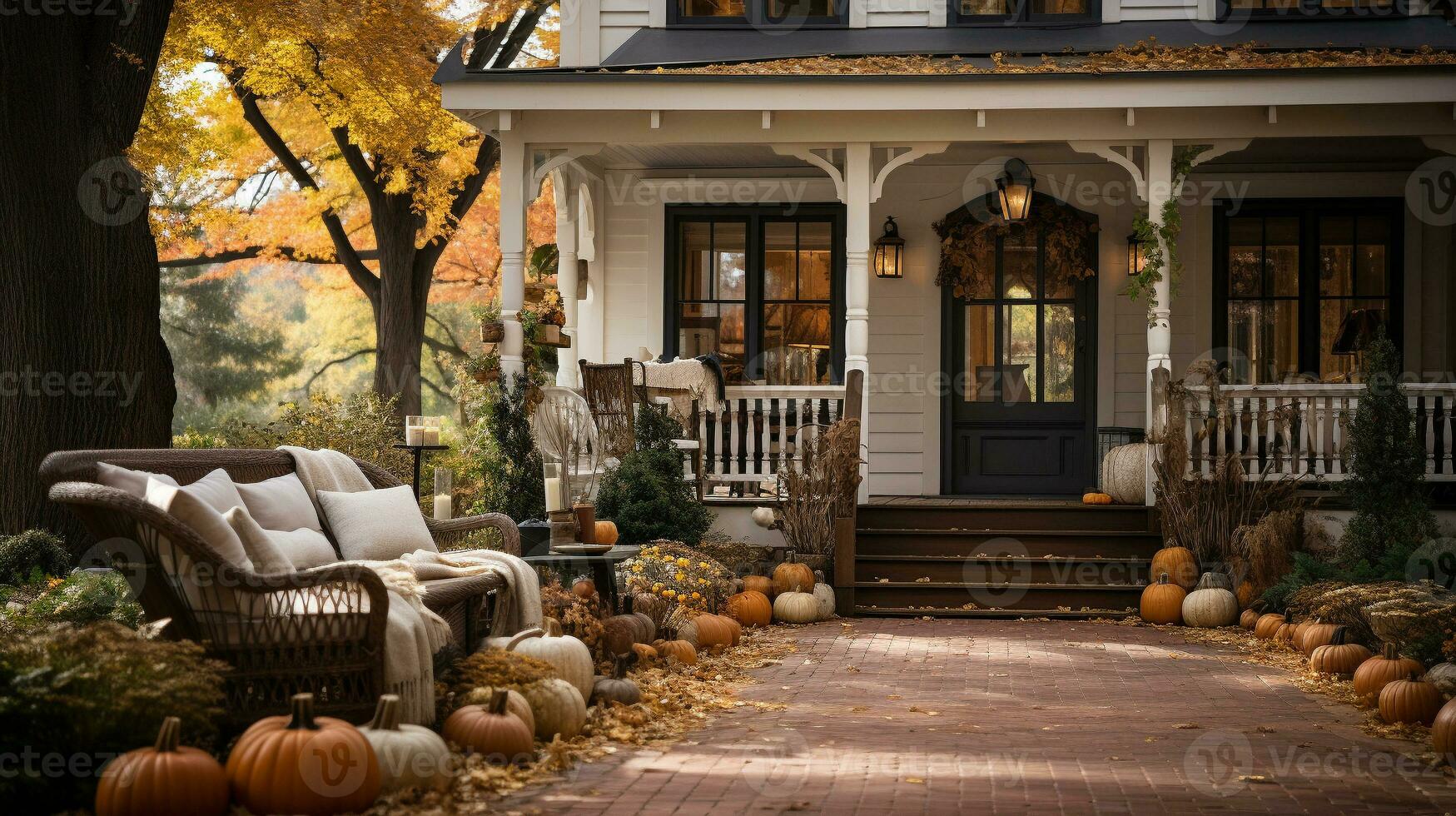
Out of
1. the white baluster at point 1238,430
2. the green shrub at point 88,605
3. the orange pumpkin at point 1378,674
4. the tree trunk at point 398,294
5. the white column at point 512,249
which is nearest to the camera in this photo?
the green shrub at point 88,605

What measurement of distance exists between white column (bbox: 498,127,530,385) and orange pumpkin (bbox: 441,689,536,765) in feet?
17.5

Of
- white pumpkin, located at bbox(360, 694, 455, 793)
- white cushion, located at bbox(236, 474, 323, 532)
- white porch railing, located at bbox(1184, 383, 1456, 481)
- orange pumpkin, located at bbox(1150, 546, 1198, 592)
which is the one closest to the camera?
white pumpkin, located at bbox(360, 694, 455, 793)

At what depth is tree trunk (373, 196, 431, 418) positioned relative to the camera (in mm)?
16812

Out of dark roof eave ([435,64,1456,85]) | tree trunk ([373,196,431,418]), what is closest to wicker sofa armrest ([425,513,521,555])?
dark roof eave ([435,64,1456,85])

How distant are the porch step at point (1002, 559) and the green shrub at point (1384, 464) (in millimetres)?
1402

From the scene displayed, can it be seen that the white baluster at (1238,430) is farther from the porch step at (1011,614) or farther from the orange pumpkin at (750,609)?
the orange pumpkin at (750,609)

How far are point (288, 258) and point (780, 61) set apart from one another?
11213mm

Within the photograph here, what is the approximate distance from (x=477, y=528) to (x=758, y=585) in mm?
2849

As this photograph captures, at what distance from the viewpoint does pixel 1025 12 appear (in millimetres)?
12016

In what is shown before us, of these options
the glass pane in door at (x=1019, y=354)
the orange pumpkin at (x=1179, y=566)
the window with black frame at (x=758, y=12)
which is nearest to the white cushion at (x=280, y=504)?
the orange pumpkin at (x=1179, y=566)

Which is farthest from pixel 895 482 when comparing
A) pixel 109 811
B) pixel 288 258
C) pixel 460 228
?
pixel 288 258

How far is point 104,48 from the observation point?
27.8ft

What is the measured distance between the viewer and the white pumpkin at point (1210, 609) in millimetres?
8930

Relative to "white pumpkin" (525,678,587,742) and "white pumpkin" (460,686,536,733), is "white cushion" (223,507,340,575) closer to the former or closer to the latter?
"white pumpkin" (460,686,536,733)
